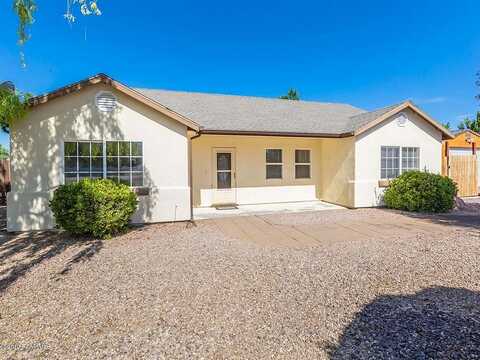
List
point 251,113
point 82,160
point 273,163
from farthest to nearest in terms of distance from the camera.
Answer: point 251,113 → point 273,163 → point 82,160

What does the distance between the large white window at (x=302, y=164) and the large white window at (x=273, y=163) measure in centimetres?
86

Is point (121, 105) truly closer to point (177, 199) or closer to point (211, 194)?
point (177, 199)

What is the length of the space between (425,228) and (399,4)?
9953mm

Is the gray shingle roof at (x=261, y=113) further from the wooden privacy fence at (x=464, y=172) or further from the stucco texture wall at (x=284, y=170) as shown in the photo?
the wooden privacy fence at (x=464, y=172)

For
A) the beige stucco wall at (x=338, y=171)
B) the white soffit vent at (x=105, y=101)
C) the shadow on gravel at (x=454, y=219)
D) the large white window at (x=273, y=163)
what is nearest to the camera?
the white soffit vent at (x=105, y=101)

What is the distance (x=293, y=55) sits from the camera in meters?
18.9

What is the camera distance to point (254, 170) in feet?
40.1

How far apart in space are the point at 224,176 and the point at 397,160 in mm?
7499

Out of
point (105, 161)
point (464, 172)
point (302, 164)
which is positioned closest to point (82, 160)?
point (105, 161)

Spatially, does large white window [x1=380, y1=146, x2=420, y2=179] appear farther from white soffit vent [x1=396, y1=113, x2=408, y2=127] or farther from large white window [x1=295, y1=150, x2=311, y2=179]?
large white window [x1=295, y1=150, x2=311, y2=179]

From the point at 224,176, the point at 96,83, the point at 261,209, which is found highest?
the point at 96,83

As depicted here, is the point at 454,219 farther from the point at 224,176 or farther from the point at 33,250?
the point at 33,250

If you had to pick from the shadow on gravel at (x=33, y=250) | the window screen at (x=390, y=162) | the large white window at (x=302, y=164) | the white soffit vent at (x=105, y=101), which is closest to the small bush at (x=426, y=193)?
the window screen at (x=390, y=162)

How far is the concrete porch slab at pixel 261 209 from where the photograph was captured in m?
10.2
